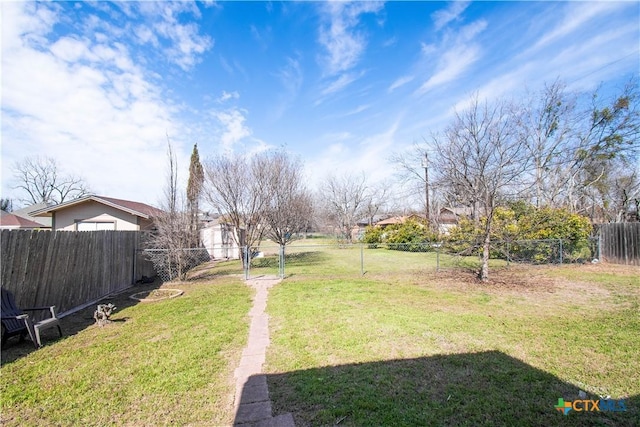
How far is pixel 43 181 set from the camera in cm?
3397

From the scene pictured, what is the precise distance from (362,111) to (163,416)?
13773 millimetres

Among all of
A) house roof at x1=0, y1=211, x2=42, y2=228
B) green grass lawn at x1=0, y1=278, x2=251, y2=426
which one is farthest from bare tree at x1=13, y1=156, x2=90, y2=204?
green grass lawn at x1=0, y1=278, x2=251, y2=426

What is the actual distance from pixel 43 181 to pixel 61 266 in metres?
40.2

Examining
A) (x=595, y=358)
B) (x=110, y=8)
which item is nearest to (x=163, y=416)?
(x=595, y=358)

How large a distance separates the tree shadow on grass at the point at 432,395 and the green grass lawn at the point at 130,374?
810 millimetres

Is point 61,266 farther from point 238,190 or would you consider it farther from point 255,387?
point 238,190

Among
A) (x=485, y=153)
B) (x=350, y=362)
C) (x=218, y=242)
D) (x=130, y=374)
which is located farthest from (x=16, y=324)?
(x=218, y=242)

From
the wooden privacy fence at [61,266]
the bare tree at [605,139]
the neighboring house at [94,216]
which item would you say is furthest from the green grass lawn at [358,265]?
the bare tree at [605,139]

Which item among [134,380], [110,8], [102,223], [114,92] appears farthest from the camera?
[102,223]

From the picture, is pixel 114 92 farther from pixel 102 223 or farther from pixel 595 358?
pixel 595 358

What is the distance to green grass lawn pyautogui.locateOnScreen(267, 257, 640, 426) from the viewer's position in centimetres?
A: 267

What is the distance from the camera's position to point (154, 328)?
5000 millimetres

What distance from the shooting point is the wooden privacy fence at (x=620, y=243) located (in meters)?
11.5

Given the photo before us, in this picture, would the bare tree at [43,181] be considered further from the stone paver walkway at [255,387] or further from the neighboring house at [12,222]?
the stone paver walkway at [255,387]
